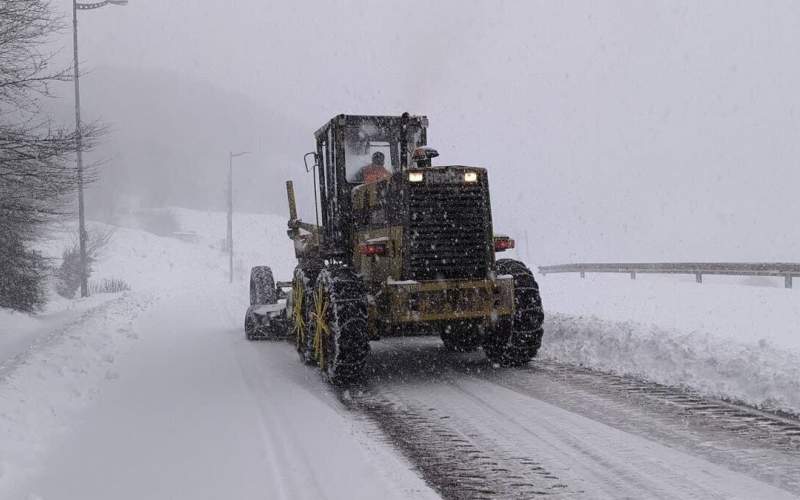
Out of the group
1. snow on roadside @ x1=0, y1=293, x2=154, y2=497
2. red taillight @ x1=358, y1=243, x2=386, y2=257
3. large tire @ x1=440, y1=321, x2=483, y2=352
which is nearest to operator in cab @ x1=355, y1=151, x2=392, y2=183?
red taillight @ x1=358, y1=243, x2=386, y2=257

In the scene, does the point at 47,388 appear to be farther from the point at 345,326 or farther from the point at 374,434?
A: the point at 374,434

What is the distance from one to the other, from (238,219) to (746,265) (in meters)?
77.7

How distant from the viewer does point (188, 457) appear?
15.5 ft

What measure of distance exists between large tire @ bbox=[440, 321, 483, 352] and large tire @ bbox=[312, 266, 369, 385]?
1.06 m

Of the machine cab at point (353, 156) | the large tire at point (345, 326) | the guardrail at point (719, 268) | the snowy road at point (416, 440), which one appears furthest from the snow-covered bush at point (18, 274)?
the guardrail at point (719, 268)

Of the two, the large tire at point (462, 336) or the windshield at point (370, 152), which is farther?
the windshield at point (370, 152)

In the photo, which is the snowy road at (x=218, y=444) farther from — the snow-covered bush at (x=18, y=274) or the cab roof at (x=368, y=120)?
the snow-covered bush at (x=18, y=274)

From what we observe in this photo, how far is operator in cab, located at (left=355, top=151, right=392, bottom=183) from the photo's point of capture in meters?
8.48

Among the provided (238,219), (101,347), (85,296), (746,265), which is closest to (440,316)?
(101,347)

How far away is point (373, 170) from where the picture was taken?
8523 millimetres

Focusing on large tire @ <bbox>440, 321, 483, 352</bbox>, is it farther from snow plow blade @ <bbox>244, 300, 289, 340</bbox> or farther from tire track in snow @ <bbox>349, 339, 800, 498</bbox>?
snow plow blade @ <bbox>244, 300, 289, 340</bbox>

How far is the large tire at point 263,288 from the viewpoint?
1289cm

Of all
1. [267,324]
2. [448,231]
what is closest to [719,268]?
[267,324]

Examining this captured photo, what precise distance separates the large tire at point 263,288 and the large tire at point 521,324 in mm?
6063
